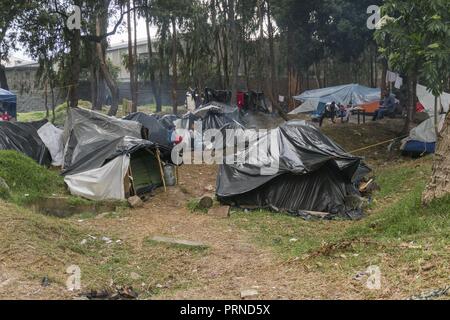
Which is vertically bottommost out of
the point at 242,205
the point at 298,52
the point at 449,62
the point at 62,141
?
the point at 242,205

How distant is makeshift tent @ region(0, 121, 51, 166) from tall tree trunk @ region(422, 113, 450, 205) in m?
10.4

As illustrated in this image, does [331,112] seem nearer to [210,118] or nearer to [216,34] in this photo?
[210,118]

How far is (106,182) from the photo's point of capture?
1080 cm

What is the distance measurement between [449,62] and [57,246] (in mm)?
6931

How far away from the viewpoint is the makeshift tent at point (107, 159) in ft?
35.5

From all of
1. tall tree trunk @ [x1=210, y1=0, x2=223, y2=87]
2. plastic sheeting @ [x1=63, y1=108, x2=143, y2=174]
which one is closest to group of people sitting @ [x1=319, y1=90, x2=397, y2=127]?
tall tree trunk @ [x1=210, y1=0, x2=223, y2=87]

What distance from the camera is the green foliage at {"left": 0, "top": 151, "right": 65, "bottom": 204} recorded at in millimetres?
10647

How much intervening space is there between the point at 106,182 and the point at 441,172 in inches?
274

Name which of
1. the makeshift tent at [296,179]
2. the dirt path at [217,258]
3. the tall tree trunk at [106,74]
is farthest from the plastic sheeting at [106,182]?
the tall tree trunk at [106,74]

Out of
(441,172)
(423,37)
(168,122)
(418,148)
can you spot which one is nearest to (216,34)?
(168,122)

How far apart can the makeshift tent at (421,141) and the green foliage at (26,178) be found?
9.30 meters

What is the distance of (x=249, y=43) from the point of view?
91.4ft
